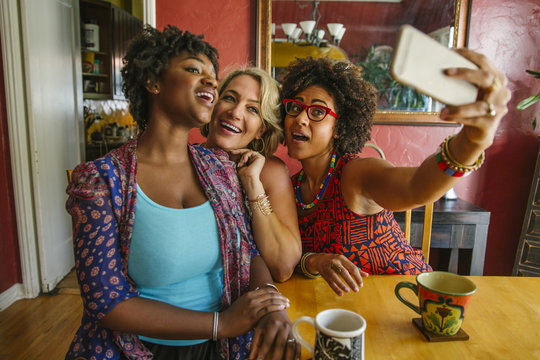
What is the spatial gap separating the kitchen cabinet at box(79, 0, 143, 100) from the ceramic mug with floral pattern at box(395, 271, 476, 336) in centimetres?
382

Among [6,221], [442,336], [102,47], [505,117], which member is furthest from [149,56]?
[102,47]

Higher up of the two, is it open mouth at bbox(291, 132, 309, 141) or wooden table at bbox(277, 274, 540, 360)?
open mouth at bbox(291, 132, 309, 141)

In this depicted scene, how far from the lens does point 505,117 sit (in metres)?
2.80

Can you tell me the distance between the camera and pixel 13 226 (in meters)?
2.69

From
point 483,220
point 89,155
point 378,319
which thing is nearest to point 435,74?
point 378,319

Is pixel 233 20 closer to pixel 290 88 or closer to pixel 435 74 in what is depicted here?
pixel 290 88

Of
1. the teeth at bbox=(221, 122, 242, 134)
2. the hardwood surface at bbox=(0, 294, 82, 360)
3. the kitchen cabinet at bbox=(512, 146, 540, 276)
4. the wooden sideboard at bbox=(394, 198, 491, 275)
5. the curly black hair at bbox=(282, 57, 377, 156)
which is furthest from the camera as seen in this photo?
Result: the kitchen cabinet at bbox=(512, 146, 540, 276)

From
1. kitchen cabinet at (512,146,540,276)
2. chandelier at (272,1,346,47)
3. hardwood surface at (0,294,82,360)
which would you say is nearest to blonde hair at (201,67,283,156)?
chandelier at (272,1,346,47)

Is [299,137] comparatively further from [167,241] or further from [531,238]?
[531,238]

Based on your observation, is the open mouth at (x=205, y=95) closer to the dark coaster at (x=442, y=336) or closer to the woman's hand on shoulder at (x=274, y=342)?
the woman's hand on shoulder at (x=274, y=342)

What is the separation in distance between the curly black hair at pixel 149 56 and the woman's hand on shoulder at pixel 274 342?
705 mm

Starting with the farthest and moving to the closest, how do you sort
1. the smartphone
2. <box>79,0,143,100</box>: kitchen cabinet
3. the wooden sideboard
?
<box>79,0,143,100</box>: kitchen cabinet
the wooden sideboard
the smartphone

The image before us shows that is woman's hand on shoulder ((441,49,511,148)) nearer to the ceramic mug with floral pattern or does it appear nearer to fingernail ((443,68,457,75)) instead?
fingernail ((443,68,457,75))

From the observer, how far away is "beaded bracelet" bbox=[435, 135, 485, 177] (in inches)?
34.4
